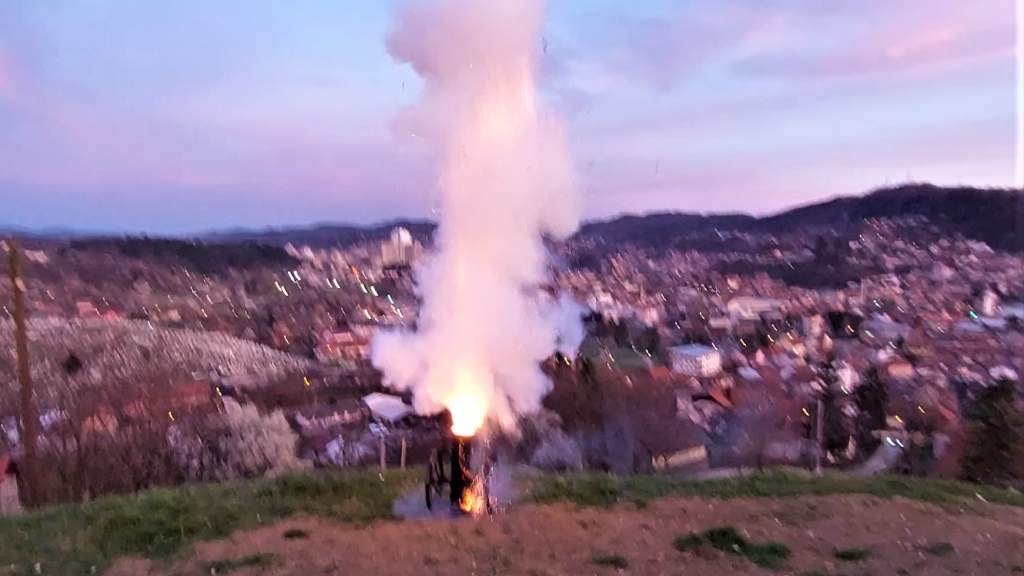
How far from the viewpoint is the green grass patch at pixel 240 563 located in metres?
7.96

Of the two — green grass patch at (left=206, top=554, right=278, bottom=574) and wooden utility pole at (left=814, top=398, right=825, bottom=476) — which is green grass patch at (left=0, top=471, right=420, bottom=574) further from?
wooden utility pole at (left=814, top=398, right=825, bottom=476)

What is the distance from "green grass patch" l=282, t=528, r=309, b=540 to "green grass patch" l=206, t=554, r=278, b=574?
64 cm

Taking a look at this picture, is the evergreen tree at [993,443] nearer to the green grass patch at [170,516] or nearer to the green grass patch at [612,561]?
the green grass patch at [170,516]

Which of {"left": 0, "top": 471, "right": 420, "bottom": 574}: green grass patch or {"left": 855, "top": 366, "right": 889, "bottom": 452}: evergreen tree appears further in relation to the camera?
{"left": 855, "top": 366, "right": 889, "bottom": 452}: evergreen tree

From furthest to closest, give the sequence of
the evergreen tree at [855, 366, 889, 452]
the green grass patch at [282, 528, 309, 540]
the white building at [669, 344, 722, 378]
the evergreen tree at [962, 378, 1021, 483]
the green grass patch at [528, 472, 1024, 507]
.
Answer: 1. the white building at [669, 344, 722, 378]
2. the evergreen tree at [855, 366, 889, 452]
3. the evergreen tree at [962, 378, 1021, 483]
4. the green grass patch at [528, 472, 1024, 507]
5. the green grass patch at [282, 528, 309, 540]

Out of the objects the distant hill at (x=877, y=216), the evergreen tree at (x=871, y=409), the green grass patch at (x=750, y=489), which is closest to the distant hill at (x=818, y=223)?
the distant hill at (x=877, y=216)

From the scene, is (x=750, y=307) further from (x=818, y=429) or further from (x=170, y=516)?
(x=170, y=516)

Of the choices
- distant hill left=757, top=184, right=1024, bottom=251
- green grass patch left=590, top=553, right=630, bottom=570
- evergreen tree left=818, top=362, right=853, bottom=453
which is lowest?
evergreen tree left=818, top=362, right=853, bottom=453

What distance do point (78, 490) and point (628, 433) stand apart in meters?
14.2

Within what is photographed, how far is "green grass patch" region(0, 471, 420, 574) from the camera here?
8.64 m

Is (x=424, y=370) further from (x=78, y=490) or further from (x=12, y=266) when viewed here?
(x=78, y=490)

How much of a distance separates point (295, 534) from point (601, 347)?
2631cm

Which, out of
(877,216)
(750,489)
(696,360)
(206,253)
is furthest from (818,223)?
(750,489)

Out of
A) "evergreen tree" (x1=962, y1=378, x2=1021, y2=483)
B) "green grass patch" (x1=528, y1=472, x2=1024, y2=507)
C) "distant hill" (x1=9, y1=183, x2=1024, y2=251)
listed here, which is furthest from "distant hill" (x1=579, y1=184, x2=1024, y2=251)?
"green grass patch" (x1=528, y1=472, x2=1024, y2=507)
